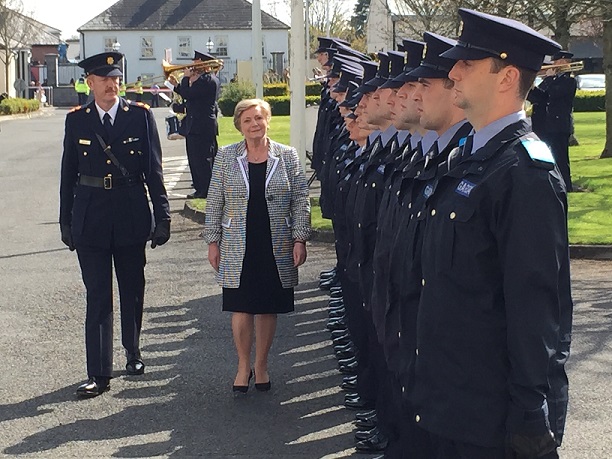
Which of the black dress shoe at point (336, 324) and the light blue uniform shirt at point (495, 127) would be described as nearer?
the light blue uniform shirt at point (495, 127)

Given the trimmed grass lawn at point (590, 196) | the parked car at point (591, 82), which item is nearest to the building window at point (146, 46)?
the parked car at point (591, 82)

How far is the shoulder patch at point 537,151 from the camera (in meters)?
3.62

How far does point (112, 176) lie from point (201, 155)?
9694 mm

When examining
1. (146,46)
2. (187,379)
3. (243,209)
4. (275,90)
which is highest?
(146,46)

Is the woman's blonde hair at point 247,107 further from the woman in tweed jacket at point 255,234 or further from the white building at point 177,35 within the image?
the white building at point 177,35

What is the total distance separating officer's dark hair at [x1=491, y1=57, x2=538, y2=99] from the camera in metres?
3.74

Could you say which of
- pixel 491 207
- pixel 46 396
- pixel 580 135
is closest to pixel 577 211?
pixel 46 396

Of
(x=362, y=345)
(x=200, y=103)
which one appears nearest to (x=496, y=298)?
(x=362, y=345)

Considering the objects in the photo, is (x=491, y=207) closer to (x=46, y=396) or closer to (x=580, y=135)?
(x=46, y=396)

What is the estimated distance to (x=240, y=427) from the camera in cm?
658

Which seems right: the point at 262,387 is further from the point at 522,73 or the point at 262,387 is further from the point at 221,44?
the point at 221,44

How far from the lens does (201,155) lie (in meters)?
17.3

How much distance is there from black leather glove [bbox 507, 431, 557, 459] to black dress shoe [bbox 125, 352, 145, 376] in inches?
186

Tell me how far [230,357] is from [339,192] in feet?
4.98
